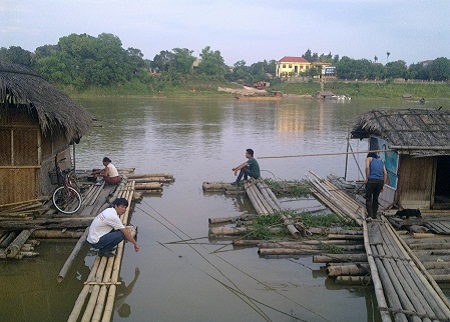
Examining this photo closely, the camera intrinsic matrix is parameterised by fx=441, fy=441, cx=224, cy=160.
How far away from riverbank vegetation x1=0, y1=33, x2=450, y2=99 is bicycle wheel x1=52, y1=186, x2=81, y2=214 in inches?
2019

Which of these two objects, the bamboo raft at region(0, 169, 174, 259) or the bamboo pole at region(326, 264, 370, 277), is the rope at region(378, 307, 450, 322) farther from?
the bamboo raft at region(0, 169, 174, 259)

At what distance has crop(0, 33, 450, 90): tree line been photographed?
6041cm

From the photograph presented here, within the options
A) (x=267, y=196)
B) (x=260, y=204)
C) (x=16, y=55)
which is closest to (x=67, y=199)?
(x=260, y=204)

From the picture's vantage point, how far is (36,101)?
8.15 meters

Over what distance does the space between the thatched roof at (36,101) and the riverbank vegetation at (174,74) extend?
5083cm

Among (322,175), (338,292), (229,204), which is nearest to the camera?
(338,292)

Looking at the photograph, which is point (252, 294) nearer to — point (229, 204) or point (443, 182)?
point (229, 204)

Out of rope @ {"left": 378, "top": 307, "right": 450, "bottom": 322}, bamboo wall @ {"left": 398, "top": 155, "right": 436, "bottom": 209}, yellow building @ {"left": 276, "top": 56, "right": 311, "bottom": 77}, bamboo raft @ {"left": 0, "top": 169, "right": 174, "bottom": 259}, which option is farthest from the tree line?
rope @ {"left": 378, "top": 307, "right": 450, "bottom": 322}

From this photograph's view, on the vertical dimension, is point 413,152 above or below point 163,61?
below

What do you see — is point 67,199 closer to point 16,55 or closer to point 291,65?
point 16,55

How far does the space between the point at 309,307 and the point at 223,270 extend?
1.74 meters

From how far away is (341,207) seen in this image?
10461 mm

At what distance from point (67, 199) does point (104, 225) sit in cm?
293

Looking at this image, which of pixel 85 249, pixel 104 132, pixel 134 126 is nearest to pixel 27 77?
pixel 85 249
